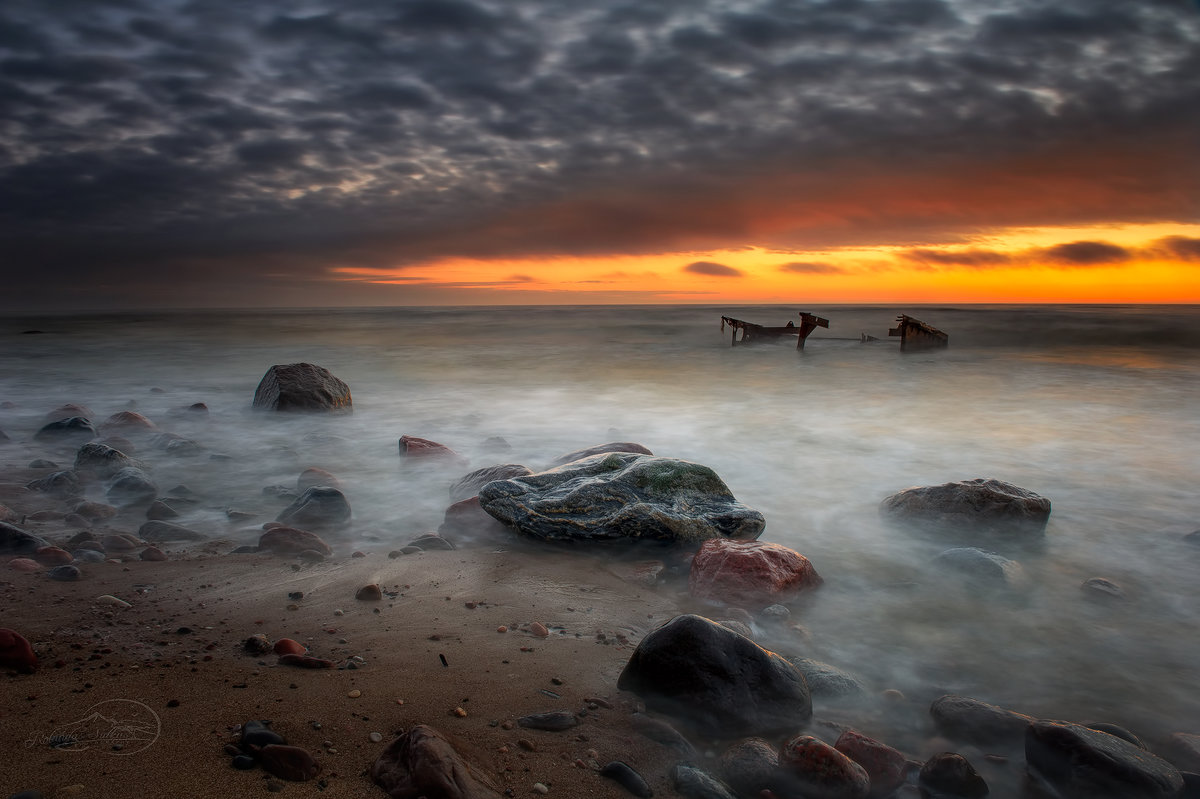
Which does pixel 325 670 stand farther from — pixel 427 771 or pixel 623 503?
pixel 623 503

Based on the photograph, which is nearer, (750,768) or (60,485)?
(750,768)

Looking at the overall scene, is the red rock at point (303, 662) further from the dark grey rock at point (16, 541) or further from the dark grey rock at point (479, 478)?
the dark grey rock at point (479, 478)

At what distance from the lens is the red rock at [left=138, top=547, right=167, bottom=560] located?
4449mm

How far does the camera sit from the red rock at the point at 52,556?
419 cm

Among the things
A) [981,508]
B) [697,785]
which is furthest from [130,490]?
[981,508]

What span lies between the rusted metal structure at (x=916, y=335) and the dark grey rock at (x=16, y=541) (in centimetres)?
2790

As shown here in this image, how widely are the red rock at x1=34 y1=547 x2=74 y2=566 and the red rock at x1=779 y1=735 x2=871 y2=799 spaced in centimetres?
444

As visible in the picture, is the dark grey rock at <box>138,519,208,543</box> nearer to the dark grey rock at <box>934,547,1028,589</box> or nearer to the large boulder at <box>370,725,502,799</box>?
the large boulder at <box>370,725,502,799</box>

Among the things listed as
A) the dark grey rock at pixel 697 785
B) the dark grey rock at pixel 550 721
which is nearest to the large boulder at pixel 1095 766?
the dark grey rock at pixel 697 785

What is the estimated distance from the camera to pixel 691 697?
2875mm

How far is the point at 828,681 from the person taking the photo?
326 cm

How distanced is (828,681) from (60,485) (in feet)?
22.5

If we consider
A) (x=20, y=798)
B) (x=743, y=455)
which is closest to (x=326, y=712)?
(x=20, y=798)

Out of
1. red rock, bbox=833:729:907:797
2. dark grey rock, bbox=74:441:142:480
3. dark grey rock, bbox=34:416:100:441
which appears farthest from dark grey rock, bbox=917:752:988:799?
dark grey rock, bbox=34:416:100:441
